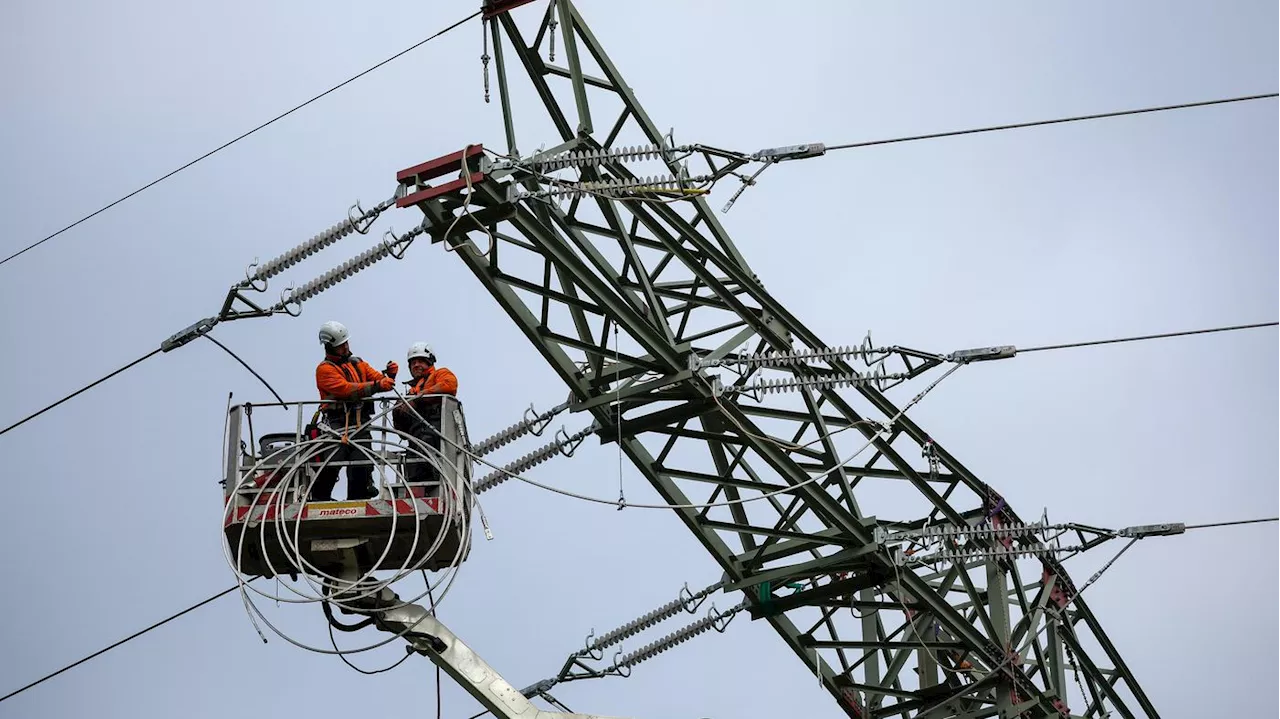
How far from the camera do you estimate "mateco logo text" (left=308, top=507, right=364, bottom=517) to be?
72.7 ft

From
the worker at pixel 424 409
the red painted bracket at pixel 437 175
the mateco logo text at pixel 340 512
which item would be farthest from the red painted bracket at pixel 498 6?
the mateco logo text at pixel 340 512

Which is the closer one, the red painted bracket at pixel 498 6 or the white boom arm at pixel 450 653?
the white boom arm at pixel 450 653

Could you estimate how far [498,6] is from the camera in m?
23.8

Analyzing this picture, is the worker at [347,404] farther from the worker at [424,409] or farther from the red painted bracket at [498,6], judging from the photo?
the red painted bracket at [498,6]

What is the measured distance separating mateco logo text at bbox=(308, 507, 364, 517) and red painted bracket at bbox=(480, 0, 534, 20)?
→ 16.9 feet

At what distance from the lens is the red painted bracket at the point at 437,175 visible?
22.7m

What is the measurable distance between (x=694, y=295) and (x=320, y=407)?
14.1 ft

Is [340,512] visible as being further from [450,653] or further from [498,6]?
[498,6]

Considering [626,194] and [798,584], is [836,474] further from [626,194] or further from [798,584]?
[626,194]

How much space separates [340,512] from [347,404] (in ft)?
3.87

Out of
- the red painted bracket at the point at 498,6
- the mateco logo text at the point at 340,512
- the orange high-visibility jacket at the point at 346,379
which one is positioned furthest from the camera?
the red painted bracket at the point at 498,6

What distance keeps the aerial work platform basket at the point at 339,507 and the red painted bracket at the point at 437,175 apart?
1911mm

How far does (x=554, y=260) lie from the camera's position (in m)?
23.2

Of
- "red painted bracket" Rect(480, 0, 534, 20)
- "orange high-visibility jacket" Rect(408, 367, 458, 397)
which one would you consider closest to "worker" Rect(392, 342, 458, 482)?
"orange high-visibility jacket" Rect(408, 367, 458, 397)
